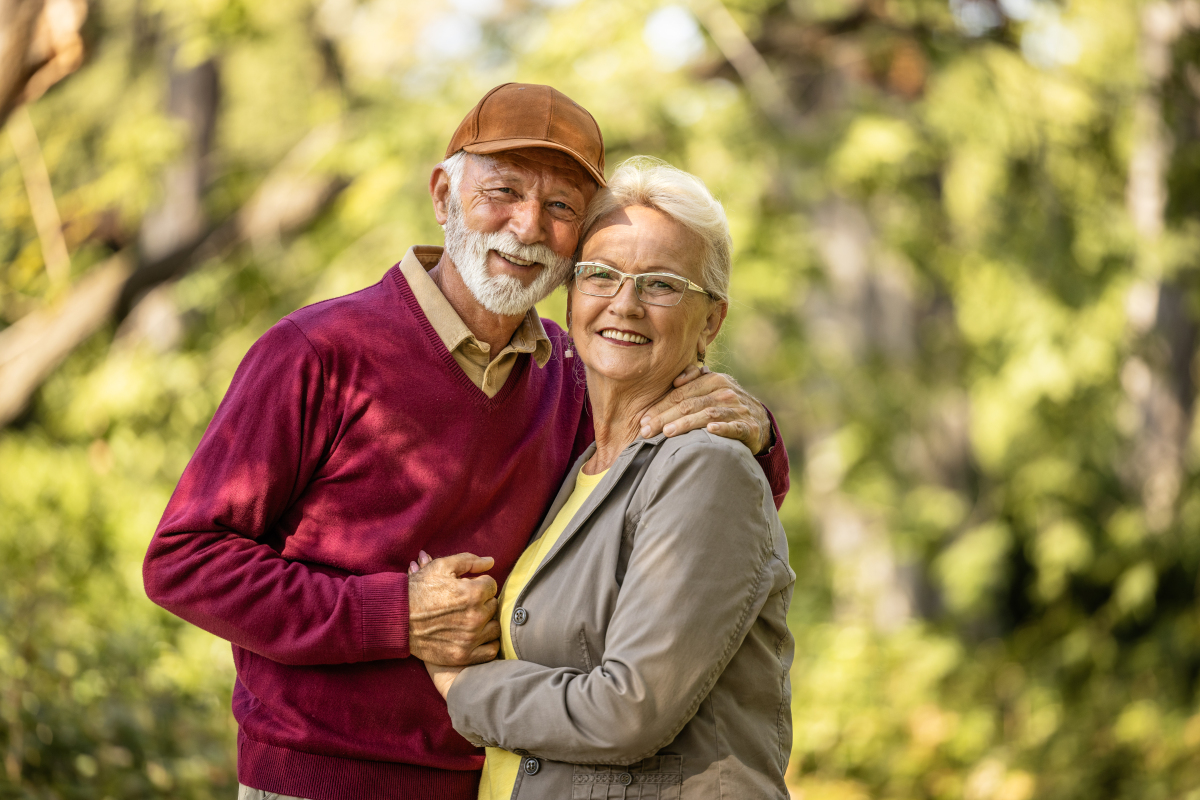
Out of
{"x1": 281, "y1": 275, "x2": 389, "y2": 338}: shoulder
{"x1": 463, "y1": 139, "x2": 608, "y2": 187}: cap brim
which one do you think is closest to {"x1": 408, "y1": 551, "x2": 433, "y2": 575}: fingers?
{"x1": 281, "y1": 275, "x2": 389, "y2": 338}: shoulder

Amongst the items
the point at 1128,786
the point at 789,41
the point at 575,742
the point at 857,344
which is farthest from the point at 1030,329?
the point at 575,742

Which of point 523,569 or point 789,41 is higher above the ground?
point 523,569

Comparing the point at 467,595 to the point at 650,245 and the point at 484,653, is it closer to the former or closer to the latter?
the point at 484,653

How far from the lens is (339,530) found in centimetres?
228

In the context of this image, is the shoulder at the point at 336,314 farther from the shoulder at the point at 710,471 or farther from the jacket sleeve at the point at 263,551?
the shoulder at the point at 710,471

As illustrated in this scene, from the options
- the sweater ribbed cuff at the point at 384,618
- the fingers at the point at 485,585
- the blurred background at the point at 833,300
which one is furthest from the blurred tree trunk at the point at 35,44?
the fingers at the point at 485,585

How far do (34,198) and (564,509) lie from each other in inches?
209

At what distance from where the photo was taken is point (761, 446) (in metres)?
2.24

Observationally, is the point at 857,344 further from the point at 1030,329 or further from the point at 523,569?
the point at 523,569

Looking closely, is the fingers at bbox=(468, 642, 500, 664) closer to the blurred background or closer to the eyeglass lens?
the eyeglass lens

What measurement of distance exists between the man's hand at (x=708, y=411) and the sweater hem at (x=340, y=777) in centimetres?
85

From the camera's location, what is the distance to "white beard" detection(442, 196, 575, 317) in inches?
94.0

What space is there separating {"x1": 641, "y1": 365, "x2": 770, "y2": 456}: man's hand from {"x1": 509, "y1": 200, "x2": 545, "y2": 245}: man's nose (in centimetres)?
44

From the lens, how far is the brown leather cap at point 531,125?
7.79ft
